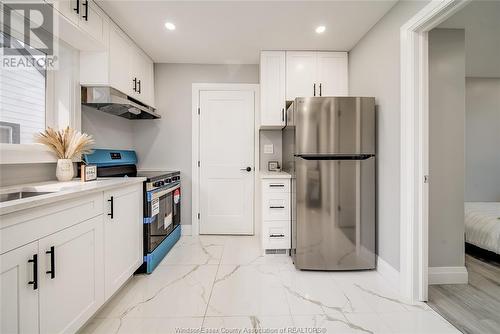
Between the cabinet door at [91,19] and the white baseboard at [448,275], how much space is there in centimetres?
361

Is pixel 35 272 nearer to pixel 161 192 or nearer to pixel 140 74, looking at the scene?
pixel 161 192

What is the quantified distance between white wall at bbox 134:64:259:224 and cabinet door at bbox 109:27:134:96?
72 cm

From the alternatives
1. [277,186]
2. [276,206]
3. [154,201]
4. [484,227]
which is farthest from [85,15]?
[484,227]

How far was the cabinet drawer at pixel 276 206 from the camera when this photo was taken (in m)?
2.47

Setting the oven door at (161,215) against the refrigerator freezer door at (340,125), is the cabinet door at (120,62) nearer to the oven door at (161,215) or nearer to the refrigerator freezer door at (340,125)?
the oven door at (161,215)

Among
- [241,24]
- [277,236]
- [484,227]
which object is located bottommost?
[277,236]

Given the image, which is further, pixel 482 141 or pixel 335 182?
pixel 482 141

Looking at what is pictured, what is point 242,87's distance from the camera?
315 cm

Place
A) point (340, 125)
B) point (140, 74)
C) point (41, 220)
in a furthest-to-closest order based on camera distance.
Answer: point (140, 74), point (340, 125), point (41, 220)

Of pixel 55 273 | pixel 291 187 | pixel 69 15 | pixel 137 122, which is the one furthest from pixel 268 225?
pixel 69 15

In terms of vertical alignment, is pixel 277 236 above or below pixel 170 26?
below

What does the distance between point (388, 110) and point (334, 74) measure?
3.38 ft

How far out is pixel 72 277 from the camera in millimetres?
1229

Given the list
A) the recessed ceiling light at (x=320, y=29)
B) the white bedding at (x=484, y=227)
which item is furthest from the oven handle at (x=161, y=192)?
the white bedding at (x=484, y=227)
